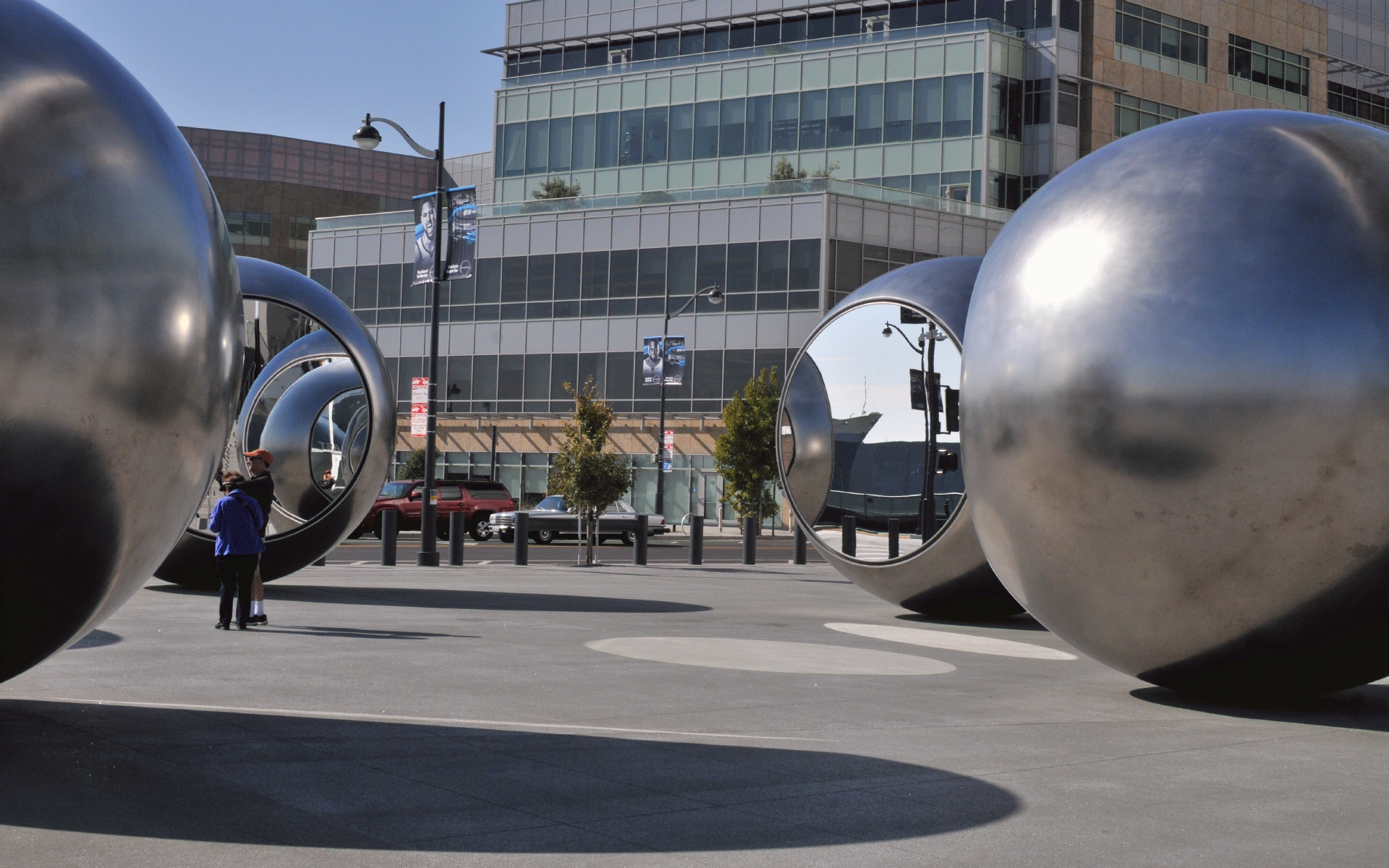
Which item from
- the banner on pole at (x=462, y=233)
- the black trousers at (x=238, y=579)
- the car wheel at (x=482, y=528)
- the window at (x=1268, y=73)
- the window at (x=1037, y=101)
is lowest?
the car wheel at (x=482, y=528)

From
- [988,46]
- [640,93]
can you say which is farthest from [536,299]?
[988,46]

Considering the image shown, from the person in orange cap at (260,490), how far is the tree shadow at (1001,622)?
21.8ft

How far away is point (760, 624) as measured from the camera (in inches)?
616

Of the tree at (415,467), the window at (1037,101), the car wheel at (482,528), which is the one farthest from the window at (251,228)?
the car wheel at (482,528)

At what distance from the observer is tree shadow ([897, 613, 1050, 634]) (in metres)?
15.4

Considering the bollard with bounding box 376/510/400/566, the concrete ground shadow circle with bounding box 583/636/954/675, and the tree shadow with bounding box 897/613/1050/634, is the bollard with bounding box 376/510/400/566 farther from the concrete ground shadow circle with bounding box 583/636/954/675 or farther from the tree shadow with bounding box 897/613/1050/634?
the concrete ground shadow circle with bounding box 583/636/954/675

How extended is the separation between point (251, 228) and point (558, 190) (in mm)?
41622

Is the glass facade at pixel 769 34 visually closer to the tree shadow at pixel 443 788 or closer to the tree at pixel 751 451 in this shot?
the tree at pixel 751 451

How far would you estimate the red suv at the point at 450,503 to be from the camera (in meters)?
42.2

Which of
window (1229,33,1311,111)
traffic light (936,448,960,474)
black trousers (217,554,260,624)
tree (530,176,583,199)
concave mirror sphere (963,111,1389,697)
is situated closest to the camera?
concave mirror sphere (963,111,1389,697)

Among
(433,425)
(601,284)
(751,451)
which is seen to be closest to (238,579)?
(433,425)

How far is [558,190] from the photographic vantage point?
6191 cm

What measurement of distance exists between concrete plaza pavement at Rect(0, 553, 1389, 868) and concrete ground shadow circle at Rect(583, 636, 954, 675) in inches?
2.2

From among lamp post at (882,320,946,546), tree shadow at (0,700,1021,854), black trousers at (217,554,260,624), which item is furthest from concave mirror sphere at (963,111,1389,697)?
black trousers at (217,554,260,624)
